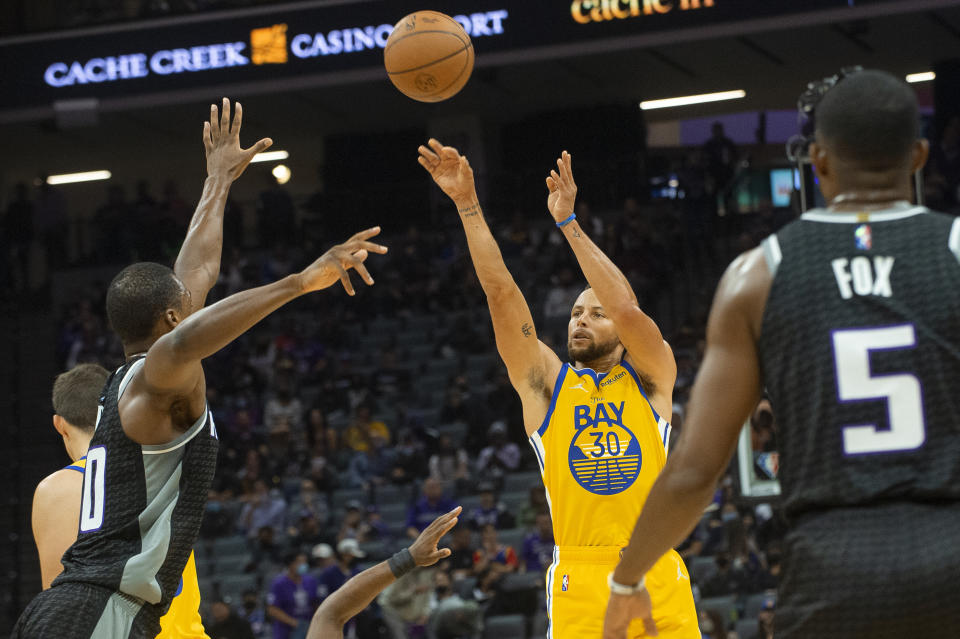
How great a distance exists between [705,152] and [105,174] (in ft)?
39.3

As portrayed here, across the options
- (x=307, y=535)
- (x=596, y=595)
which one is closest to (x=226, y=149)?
(x=596, y=595)

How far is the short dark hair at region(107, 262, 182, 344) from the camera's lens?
441cm

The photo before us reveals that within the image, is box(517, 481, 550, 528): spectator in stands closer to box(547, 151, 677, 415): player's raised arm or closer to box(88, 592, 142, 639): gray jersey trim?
box(547, 151, 677, 415): player's raised arm

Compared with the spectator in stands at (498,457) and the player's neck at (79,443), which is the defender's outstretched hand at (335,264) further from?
the spectator in stands at (498,457)

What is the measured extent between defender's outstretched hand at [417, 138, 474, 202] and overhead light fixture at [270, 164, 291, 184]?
54.0 ft

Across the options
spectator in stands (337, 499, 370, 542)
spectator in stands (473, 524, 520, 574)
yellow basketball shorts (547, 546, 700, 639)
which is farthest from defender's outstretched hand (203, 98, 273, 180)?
spectator in stands (337, 499, 370, 542)

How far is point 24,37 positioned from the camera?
17578 mm

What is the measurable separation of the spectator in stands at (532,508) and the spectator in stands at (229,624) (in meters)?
3.17

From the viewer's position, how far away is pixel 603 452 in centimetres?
558

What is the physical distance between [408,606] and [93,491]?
8.81 meters

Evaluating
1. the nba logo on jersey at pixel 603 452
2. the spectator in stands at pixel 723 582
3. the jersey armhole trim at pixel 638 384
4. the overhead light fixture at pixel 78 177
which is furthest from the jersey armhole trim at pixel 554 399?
the overhead light fixture at pixel 78 177

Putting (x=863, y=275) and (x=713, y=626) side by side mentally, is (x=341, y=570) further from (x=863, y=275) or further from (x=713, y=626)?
(x=863, y=275)

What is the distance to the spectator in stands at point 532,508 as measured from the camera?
45.5ft

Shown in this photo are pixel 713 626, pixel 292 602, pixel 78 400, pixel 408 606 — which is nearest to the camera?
pixel 78 400
